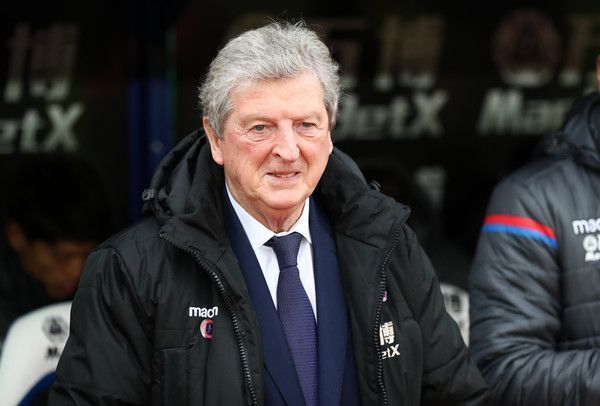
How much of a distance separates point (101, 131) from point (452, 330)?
2.03 meters

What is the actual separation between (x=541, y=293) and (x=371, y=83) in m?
1.86

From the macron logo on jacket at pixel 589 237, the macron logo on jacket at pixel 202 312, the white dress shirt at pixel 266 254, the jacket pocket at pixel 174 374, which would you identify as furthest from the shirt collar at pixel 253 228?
the macron logo on jacket at pixel 589 237

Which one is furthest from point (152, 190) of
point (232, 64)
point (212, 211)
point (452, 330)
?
point (452, 330)

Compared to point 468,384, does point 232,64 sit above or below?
above

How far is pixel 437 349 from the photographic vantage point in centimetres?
292

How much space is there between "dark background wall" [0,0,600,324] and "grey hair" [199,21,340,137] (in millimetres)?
1804

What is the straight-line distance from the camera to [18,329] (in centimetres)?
349

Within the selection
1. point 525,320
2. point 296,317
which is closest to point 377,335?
point 296,317

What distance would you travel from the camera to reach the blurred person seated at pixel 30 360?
134 inches

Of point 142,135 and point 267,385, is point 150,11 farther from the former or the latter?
point 267,385

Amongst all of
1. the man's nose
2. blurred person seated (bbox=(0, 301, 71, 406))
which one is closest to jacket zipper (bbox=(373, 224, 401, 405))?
the man's nose

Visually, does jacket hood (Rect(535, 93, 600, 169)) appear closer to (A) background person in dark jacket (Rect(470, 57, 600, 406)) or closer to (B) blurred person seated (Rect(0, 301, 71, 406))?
(A) background person in dark jacket (Rect(470, 57, 600, 406))

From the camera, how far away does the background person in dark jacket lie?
3170mm

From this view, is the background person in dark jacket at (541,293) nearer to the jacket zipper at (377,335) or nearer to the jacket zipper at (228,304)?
the jacket zipper at (377,335)
